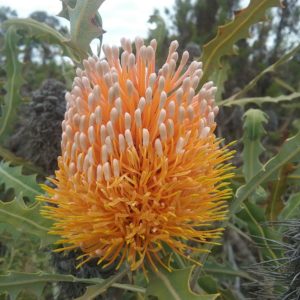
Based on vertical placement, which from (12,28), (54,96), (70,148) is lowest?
(70,148)

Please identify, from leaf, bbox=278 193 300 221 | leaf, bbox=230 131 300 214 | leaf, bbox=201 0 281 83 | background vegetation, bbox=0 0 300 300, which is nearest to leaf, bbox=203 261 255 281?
background vegetation, bbox=0 0 300 300

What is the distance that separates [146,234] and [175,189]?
128 mm

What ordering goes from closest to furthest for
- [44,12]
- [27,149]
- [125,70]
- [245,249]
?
1. [125,70]
2. [27,149]
3. [245,249]
4. [44,12]

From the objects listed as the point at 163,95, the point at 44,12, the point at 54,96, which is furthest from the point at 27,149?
the point at 44,12

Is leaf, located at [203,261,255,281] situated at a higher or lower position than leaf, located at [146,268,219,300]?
higher

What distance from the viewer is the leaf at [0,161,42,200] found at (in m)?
1.73

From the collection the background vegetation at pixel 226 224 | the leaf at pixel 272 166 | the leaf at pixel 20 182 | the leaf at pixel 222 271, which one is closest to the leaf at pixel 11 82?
the background vegetation at pixel 226 224

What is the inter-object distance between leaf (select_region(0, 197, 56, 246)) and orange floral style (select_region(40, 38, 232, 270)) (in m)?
0.20

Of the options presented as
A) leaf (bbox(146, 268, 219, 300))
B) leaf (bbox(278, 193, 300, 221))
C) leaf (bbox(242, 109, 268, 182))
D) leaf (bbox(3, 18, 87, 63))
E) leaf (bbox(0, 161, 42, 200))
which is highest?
leaf (bbox(3, 18, 87, 63))

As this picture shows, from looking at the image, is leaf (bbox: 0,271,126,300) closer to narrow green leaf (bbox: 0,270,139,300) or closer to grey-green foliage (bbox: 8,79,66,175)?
narrow green leaf (bbox: 0,270,139,300)

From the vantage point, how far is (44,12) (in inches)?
203

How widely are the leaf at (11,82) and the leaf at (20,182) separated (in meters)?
0.46

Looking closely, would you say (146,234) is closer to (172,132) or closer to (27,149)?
(172,132)

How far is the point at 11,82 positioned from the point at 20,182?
0.61 meters
